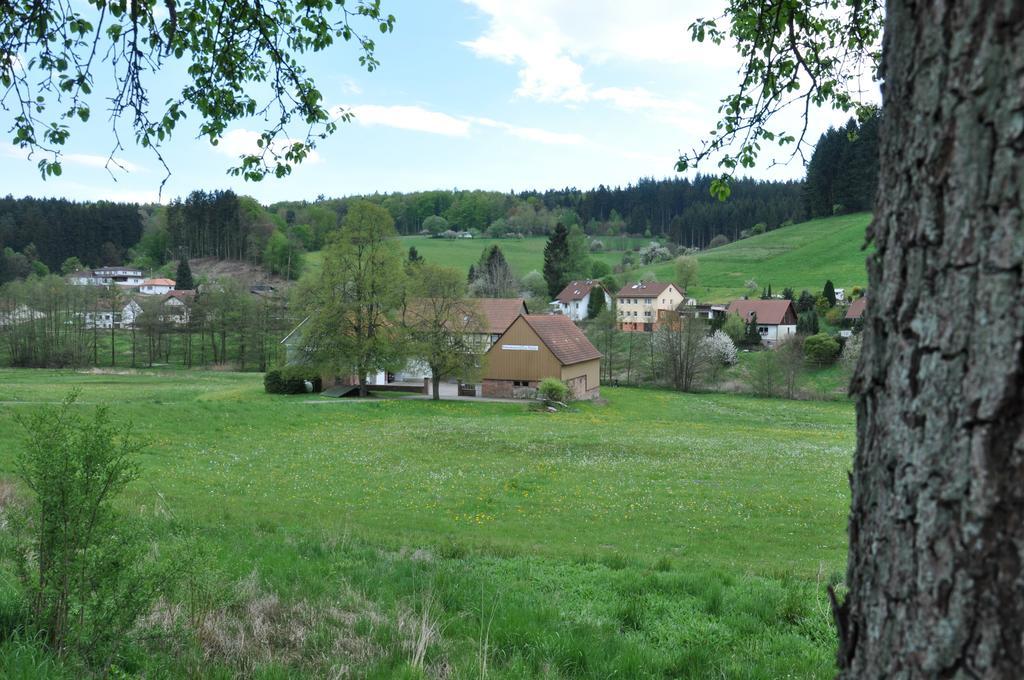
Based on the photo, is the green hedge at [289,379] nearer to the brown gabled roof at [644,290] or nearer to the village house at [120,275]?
the brown gabled roof at [644,290]

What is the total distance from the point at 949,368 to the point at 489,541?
30.2 ft

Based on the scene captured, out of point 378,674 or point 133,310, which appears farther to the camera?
point 133,310

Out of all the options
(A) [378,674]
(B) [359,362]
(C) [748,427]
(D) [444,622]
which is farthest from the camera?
(B) [359,362]

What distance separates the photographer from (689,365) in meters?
58.4

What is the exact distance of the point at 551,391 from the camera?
43.2m

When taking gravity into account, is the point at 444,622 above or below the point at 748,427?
above

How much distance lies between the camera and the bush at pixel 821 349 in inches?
2466

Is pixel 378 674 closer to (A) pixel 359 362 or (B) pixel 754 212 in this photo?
(A) pixel 359 362

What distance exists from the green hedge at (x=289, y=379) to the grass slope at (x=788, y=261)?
6686 centimetres

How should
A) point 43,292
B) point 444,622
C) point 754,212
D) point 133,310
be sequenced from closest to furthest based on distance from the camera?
point 444,622
point 43,292
point 133,310
point 754,212

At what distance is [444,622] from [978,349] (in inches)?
172

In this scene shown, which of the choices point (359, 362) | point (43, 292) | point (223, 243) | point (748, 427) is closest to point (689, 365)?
point (748, 427)

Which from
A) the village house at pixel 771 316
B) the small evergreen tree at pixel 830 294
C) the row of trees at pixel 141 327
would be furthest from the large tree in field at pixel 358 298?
the small evergreen tree at pixel 830 294

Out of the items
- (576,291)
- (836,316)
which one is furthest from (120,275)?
(836,316)
